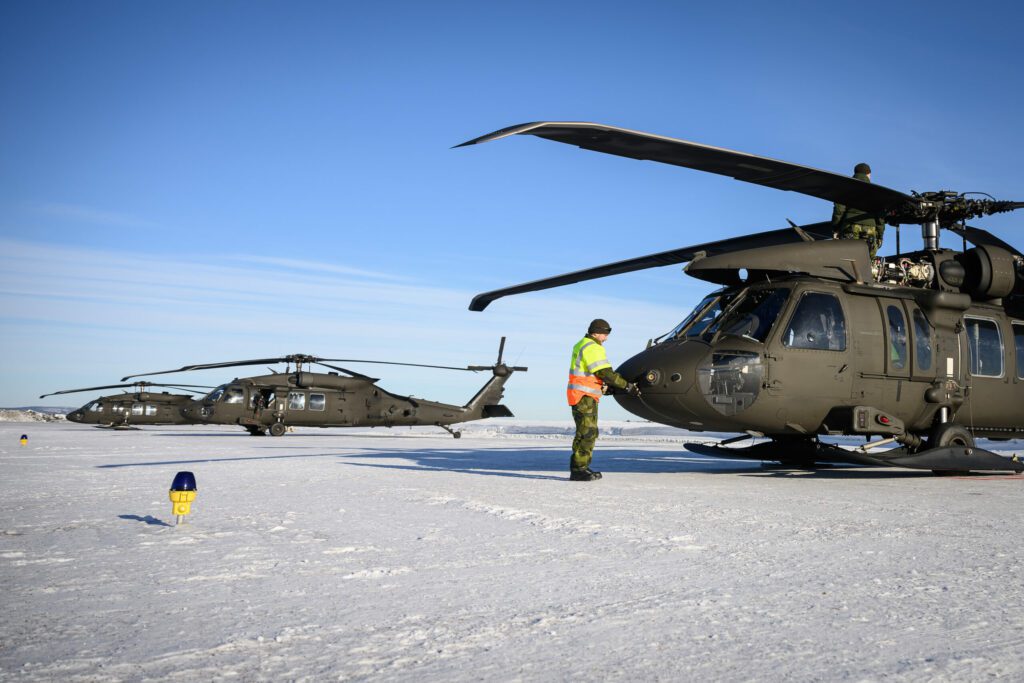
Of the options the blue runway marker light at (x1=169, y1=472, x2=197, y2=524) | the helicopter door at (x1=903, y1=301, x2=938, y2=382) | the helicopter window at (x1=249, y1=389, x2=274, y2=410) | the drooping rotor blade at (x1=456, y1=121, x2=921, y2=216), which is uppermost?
the drooping rotor blade at (x1=456, y1=121, x2=921, y2=216)

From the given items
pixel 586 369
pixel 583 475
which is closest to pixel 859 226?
pixel 586 369

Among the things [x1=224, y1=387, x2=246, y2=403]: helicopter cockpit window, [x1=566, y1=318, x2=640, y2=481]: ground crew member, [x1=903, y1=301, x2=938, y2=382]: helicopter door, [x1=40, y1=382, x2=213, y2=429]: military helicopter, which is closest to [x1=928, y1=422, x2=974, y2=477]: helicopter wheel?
[x1=903, y1=301, x2=938, y2=382]: helicopter door

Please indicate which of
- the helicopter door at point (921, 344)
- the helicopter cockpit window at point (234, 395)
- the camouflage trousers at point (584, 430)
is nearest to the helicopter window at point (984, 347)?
the helicopter door at point (921, 344)

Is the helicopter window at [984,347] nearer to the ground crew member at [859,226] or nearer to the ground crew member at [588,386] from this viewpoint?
the ground crew member at [859,226]

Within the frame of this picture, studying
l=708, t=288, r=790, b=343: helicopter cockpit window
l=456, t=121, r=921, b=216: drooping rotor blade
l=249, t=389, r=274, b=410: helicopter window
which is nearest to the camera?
l=456, t=121, r=921, b=216: drooping rotor blade

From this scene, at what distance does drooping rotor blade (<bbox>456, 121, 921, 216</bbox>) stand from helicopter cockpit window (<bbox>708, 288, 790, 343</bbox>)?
1.14 metres

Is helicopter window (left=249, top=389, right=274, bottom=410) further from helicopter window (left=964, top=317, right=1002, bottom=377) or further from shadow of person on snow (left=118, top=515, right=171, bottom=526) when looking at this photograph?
shadow of person on snow (left=118, top=515, right=171, bottom=526)

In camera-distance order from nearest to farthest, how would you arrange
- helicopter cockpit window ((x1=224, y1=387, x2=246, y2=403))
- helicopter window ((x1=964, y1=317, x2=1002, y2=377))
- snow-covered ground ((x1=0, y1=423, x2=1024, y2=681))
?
snow-covered ground ((x1=0, y1=423, x2=1024, y2=681)), helicopter window ((x1=964, y1=317, x2=1002, y2=377)), helicopter cockpit window ((x1=224, y1=387, x2=246, y2=403))

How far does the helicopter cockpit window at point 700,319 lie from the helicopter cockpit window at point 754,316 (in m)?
0.13

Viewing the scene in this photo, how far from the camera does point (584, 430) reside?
829cm

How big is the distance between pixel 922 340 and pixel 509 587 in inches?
302

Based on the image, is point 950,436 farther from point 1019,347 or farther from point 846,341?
point 1019,347

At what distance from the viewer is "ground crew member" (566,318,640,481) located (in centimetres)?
837

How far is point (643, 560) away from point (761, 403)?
4870 mm
